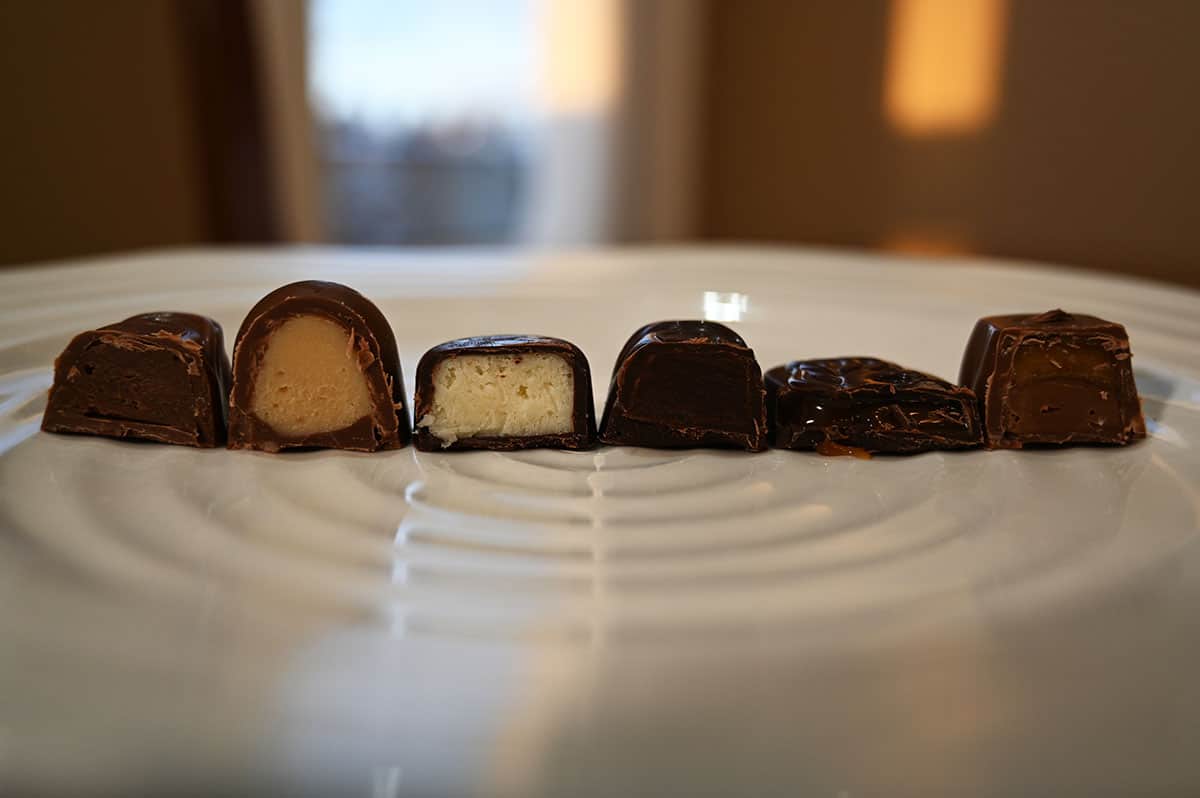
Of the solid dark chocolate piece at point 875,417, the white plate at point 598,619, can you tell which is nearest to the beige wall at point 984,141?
the white plate at point 598,619

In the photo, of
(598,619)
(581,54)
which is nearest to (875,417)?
(598,619)

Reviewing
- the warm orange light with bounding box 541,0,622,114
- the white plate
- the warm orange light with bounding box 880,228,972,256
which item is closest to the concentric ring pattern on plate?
the white plate

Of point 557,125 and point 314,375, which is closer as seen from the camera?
point 314,375

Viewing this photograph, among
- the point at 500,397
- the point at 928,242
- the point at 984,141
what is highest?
the point at 984,141

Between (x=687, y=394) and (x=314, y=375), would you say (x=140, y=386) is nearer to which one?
(x=314, y=375)

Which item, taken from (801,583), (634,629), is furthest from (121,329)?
(801,583)
